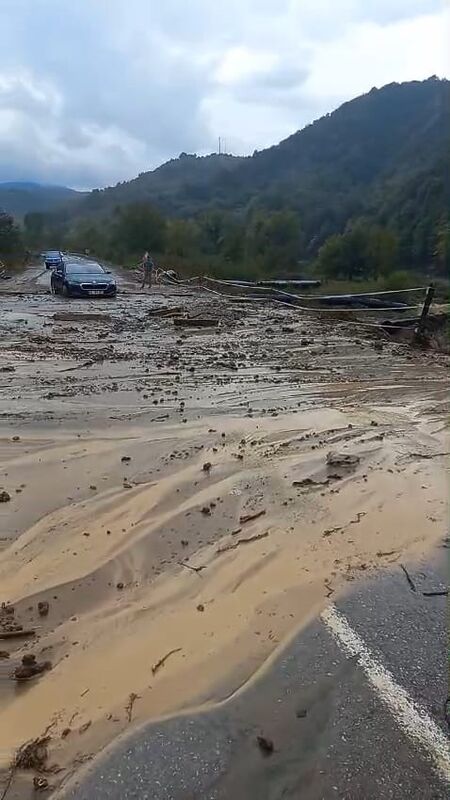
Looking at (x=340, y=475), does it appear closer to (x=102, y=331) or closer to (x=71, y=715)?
(x=71, y=715)

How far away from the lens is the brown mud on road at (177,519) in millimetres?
3203

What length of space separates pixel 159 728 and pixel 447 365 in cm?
1007

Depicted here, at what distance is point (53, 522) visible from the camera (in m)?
4.89

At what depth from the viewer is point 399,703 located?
9.74 feet

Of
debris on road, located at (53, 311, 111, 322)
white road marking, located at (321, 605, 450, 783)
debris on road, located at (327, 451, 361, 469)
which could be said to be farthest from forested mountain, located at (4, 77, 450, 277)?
white road marking, located at (321, 605, 450, 783)

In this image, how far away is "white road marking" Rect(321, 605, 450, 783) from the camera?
269cm

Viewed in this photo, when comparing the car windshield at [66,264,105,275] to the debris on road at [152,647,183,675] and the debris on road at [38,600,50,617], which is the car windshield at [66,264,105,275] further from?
the debris on road at [152,647,183,675]

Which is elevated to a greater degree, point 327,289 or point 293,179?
point 293,179

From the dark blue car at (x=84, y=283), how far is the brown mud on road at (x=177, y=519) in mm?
13149

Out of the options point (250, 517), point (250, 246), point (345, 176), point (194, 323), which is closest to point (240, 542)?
point (250, 517)

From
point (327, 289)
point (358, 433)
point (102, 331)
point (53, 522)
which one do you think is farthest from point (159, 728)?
point (327, 289)

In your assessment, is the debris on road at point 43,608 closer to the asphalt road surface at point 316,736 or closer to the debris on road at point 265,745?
the asphalt road surface at point 316,736

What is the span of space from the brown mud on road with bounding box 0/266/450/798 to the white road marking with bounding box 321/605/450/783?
0.29m

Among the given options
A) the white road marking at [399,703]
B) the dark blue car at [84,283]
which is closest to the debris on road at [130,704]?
the white road marking at [399,703]
